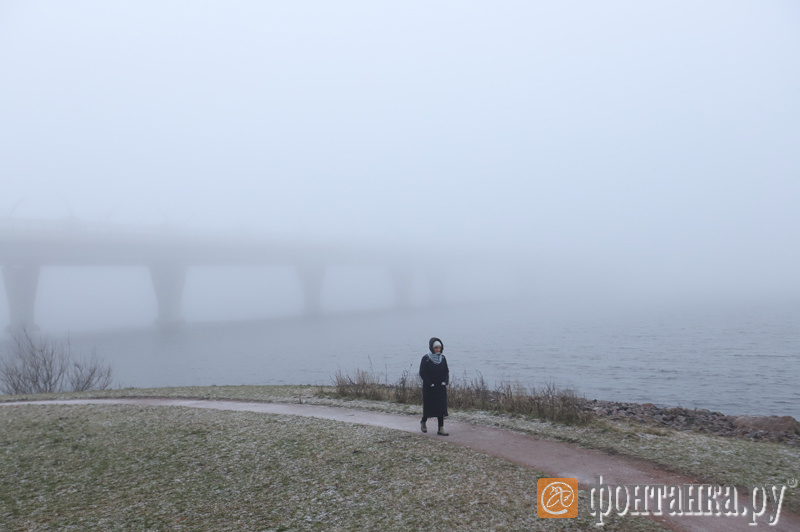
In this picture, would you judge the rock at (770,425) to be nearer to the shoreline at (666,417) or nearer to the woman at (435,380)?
the shoreline at (666,417)

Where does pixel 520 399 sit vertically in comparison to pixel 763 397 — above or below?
above

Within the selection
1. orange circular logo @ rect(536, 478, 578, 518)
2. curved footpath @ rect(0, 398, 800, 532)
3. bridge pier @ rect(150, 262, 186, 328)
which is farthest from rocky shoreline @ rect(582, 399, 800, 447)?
bridge pier @ rect(150, 262, 186, 328)

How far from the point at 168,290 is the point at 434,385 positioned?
8009cm

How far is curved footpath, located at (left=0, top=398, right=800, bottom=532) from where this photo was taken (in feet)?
26.2

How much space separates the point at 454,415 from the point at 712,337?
2018 inches

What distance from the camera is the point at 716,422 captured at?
16.7 metres

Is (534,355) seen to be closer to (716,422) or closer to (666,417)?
(666,417)

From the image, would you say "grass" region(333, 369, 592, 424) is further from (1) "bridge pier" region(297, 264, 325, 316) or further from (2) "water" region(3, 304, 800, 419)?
(1) "bridge pier" region(297, 264, 325, 316)

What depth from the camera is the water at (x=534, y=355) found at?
101 feet

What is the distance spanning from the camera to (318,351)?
54.2m

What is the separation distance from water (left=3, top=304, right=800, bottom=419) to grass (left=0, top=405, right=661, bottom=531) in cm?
1793

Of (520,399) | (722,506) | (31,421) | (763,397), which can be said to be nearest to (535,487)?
(722,506)

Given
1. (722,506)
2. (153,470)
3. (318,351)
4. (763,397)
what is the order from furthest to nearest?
1. (318,351)
2. (763,397)
3. (153,470)
4. (722,506)

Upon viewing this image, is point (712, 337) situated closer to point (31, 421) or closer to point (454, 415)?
point (454, 415)
